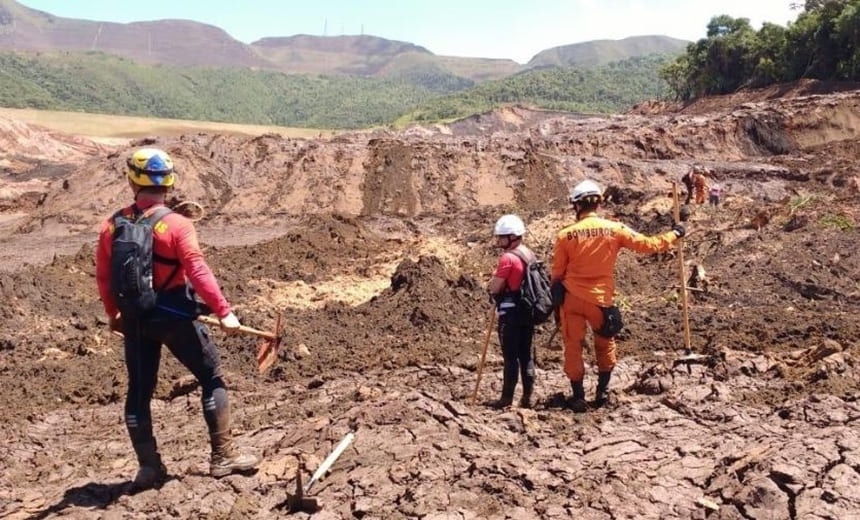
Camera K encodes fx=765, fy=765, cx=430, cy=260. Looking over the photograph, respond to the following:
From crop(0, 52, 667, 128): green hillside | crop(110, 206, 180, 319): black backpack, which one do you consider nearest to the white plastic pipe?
crop(110, 206, 180, 319): black backpack

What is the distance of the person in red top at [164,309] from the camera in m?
4.20

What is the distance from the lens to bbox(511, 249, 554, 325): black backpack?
18.9 ft

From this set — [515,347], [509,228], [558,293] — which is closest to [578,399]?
[515,347]

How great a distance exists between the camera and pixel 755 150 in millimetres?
29219

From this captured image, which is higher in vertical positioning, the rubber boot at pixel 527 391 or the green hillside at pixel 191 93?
the green hillside at pixel 191 93

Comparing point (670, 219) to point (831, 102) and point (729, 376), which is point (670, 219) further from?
point (831, 102)

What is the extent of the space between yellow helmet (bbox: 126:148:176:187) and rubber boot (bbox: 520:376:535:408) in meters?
3.29

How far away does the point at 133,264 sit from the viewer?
4090mm

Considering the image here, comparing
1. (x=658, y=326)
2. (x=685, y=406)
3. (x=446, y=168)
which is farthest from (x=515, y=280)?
(x=446, y=168)

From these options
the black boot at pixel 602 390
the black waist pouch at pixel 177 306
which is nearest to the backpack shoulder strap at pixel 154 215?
the black waist pouch at pixel 177 306

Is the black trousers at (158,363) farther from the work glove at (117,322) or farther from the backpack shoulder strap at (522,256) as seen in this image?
the backpack shoulder strap at (522,256)

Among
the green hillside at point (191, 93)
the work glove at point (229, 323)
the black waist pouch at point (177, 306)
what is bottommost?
the work glove at point (229, 323)

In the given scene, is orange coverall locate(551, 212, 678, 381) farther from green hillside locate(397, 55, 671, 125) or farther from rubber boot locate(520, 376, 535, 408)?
green hillside locate(397, 55, 671, 125)

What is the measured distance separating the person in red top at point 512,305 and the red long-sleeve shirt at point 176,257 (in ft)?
7.51
